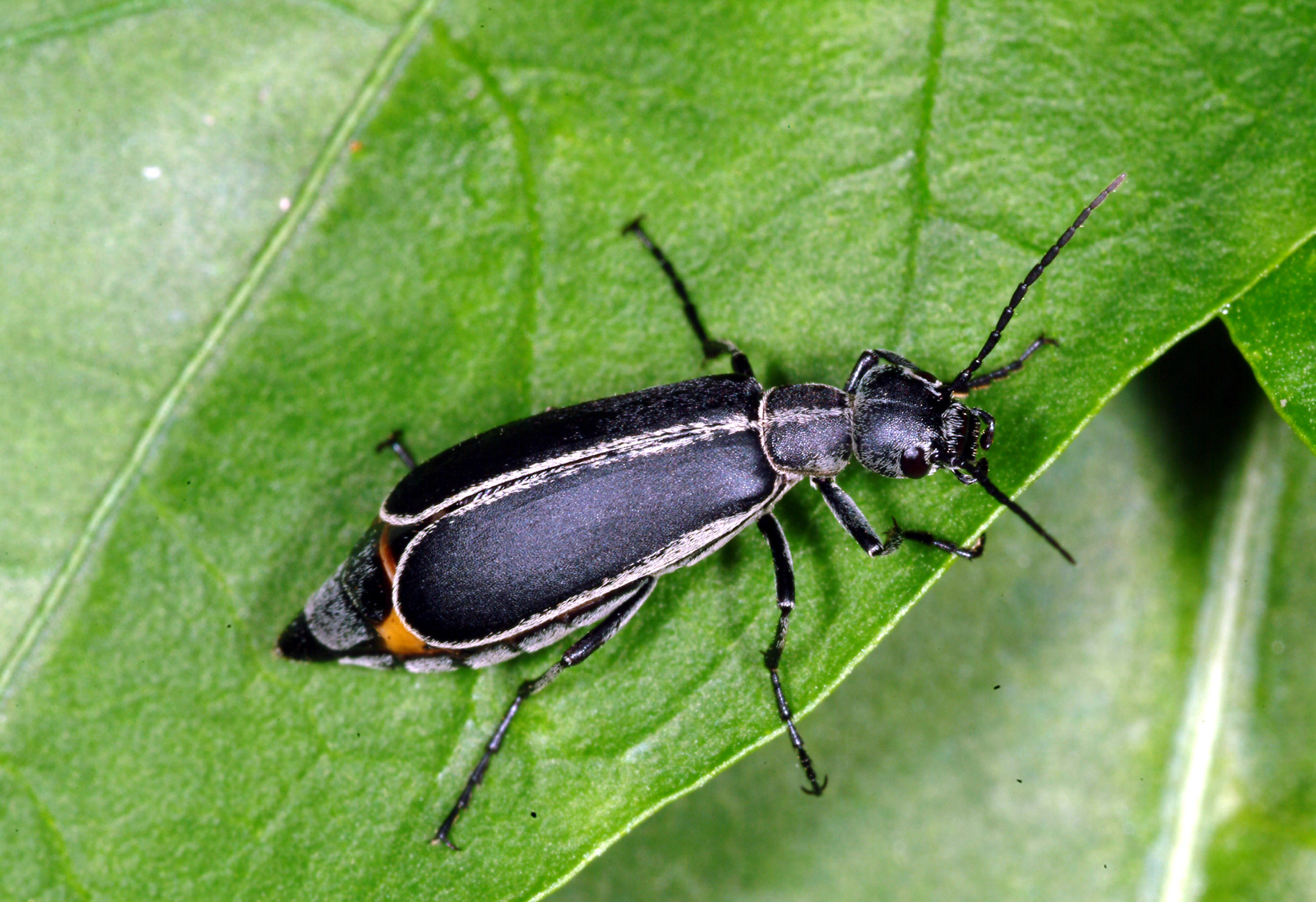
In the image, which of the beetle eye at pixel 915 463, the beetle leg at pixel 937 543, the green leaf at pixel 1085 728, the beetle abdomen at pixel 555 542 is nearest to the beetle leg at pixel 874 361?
the beetle eye at pixel 915 463

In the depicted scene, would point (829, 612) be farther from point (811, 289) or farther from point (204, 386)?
point (204, 386)

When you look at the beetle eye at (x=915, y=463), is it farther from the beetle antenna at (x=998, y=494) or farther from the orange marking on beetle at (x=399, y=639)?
the orange marking on beetle at (x=399, y=639)

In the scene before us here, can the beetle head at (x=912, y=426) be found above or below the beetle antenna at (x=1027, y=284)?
below

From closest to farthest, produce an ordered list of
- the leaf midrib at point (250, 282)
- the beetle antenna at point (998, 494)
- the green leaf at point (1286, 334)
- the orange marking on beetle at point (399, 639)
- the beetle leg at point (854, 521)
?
the green leaf at point (1286, 334)
the beetle antenna at point (998, 494)
the beetle leg at point (854, 521)
the orange marking on beetle at point (399, 639)
the leaf midrib at point (250, 282)

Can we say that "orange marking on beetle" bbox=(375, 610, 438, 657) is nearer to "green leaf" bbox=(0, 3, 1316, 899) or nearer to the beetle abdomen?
the beetle abdomen

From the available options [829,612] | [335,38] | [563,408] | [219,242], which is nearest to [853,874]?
[829,612]

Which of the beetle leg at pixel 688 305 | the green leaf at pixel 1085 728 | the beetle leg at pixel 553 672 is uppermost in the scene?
the beetle leg at pixel 688 305

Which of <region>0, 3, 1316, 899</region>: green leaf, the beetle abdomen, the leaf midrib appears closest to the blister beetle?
the beetle abdomen
